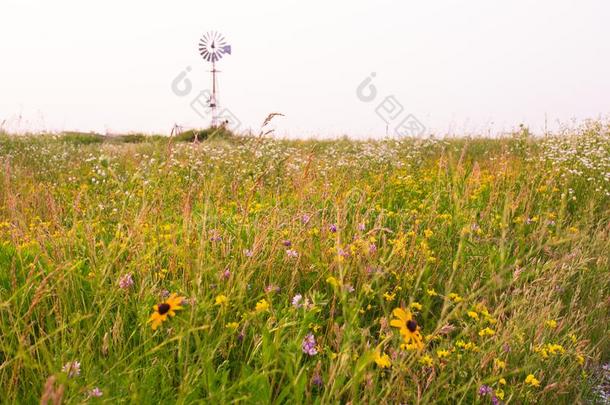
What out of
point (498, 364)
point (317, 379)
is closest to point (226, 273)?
point (317, 379)

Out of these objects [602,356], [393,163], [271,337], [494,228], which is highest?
[393,163]

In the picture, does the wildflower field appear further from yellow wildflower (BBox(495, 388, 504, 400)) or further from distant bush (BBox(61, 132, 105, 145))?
distant bush (BBox(61, 132, 105, 145))

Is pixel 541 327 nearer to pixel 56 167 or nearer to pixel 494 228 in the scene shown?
pixel 494 228

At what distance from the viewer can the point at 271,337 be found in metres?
2.37

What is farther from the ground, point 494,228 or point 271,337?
point 494,228

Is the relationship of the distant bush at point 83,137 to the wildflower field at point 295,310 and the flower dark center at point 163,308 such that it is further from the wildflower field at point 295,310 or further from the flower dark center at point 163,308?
the flower dark center at point 163,308

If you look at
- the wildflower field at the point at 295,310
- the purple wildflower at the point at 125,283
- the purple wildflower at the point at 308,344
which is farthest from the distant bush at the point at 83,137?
the purple wildflower at the point at 308,344

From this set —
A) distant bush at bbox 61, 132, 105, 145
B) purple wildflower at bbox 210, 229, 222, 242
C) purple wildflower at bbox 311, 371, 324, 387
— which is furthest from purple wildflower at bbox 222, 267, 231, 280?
distant bush at bbox 61, 132, 105, 145

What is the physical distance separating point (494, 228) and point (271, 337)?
2.32m

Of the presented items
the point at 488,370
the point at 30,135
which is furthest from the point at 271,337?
the point at 30,135

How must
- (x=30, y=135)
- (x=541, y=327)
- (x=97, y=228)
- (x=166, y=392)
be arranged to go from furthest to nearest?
1. (x=30, y=135)
2. (x=97, y=228)
3. (x=541, y=327)
4. (x=166, y=392)

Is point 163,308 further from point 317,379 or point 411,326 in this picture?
point 317,379

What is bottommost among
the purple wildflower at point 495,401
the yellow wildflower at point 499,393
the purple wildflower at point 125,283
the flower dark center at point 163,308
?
the purple wildflower at point 495,401

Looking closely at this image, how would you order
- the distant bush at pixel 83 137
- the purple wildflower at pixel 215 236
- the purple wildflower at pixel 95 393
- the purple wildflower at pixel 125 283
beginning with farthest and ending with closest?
the distant bush at pixel 83 137 → the purple wildflower at pixel 215 236 → the purple wildflower at pixel 125 283 → the purple wildflower at pixel 95 393
